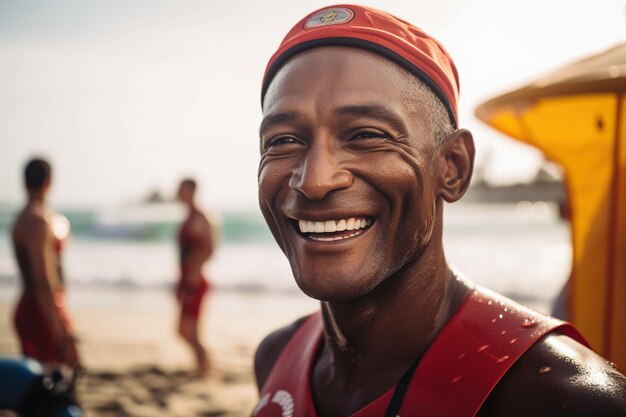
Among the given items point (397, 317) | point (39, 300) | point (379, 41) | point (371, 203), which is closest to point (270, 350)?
point (397, 317)

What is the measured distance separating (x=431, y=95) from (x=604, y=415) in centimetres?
78

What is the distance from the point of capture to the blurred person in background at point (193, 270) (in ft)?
21.7

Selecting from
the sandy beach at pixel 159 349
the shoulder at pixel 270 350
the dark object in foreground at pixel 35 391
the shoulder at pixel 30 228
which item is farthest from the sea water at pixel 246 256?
the shoulder at pixel 270 350

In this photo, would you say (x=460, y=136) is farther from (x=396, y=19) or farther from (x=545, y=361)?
(x=545, y=361)

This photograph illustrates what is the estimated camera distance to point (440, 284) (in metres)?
1.51

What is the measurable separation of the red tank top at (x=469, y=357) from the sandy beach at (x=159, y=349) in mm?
4441

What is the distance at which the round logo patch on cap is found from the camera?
140cm

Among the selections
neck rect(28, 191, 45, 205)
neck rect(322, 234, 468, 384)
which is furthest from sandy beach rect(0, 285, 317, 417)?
neck rect(322, 234, 468, 384)

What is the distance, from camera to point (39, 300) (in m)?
4.72

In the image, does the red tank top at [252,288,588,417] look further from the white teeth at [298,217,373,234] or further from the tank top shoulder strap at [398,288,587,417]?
the white teeth at [298,217,373,234]

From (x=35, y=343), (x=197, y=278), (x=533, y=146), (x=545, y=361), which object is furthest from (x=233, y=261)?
(x=545, y=361)

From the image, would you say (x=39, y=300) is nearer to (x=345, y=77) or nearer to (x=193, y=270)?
(x=193, y=270)

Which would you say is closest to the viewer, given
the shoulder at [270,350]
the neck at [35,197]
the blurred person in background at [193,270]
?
the shoulder at [270,350]

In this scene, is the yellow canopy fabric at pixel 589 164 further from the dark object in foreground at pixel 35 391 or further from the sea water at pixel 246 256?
the sea water at pixel 246 256
